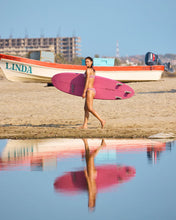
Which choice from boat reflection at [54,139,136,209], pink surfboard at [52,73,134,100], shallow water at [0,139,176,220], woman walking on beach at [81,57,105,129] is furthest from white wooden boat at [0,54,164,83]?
boat reflection at [54,139,136,209]

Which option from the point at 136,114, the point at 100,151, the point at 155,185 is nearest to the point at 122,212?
the point at 155,185

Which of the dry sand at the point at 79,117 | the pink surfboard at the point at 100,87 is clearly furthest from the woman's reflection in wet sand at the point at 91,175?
the pink surfboard at the point at 100,87

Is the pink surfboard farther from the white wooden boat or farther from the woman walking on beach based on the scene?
the white wooden boat

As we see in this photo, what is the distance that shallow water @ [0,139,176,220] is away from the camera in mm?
3818

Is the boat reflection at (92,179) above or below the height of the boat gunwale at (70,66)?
below

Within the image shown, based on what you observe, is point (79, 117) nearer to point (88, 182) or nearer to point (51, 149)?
point (51, 149)

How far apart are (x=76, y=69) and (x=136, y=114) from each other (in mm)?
11652

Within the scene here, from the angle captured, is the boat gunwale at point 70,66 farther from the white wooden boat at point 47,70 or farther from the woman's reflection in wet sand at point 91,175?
the woman's reflection in wet sand at point 91,175

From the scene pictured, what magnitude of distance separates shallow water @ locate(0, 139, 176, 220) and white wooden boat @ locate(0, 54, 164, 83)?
1717cm

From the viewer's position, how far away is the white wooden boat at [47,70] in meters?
24.7

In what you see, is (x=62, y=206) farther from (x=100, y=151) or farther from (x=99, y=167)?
(x=100, y=151)

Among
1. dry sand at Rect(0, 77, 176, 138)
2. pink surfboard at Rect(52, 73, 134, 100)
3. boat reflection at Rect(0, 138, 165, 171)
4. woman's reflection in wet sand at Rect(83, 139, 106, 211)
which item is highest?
pink surfboard at Rect(52, 73, 134, 100)

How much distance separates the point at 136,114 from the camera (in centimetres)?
1609

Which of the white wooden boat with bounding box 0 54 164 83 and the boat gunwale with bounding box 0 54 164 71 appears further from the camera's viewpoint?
the boat gunwale with bounding box 0 54 164 71
